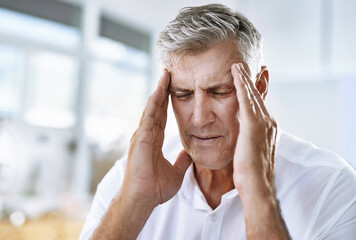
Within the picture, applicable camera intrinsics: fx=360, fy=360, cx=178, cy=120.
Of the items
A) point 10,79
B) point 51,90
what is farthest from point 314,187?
point 51,90

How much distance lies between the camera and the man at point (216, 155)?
1.14 m

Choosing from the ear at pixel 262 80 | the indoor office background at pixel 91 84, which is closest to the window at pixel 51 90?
the indoor office background at pixel 91 84

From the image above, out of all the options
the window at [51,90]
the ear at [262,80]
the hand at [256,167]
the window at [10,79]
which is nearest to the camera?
the hand at [256,167]

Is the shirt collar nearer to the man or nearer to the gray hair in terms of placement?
the man

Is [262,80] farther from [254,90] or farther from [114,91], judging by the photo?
[114,91]

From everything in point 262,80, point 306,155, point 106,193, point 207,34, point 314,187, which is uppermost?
point 207,34

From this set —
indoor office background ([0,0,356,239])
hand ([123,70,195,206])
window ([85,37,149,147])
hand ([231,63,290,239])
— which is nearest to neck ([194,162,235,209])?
hand ([123,70,195,206])

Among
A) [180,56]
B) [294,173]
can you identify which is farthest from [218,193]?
[180,56]

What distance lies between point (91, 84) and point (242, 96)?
3942mm

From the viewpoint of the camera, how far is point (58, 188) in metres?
4.41

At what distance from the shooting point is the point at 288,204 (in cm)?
127

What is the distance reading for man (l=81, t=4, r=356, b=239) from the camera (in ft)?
3.75

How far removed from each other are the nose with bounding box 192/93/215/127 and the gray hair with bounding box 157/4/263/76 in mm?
164

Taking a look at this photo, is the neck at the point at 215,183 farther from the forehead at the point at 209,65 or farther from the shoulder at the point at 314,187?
the forehead at the point at 209,65
